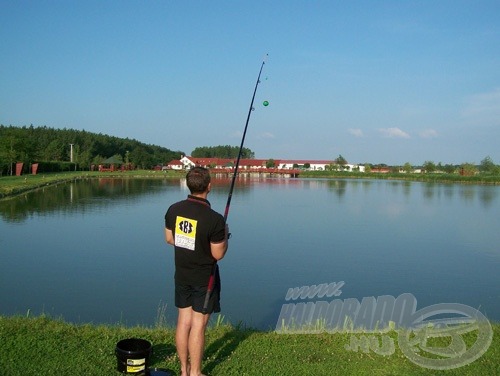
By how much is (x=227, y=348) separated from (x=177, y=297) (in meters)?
1.08

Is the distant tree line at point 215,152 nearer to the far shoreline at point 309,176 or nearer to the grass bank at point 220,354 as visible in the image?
the far shoreline at point 309,176

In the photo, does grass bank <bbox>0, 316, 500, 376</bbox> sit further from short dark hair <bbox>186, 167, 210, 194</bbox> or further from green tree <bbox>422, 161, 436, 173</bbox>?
green tree <bbox>422, 161, 436, 173</bbox>

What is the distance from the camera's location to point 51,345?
4.22 m

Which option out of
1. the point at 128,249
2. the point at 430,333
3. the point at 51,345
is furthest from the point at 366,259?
the point at 51,345

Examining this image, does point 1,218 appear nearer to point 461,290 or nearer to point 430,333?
point 461,290

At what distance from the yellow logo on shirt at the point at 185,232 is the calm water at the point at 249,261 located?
3997 millimetres

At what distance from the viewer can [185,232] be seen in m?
3.53

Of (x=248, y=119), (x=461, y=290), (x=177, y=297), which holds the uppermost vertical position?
(x=248, y=119)

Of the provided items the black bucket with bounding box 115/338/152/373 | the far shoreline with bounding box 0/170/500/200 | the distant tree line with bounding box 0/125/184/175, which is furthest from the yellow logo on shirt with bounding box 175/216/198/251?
the distant tree line with bounding box 0/125/184/175

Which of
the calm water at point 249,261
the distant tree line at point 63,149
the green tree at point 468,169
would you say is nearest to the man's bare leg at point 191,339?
the calm water at point 249,261

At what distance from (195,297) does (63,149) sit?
8022cm

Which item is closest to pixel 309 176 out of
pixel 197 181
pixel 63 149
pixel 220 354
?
pixel 63 149

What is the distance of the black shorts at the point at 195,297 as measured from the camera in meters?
3.58

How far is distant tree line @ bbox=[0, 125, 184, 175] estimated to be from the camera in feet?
146
